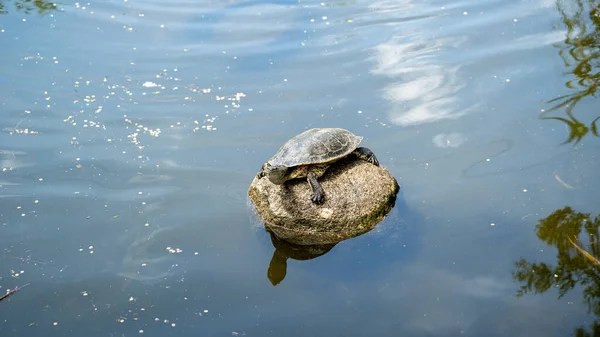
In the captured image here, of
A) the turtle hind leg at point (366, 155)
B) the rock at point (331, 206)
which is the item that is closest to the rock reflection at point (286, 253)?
the rock at point (331, 206)

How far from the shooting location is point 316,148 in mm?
5996

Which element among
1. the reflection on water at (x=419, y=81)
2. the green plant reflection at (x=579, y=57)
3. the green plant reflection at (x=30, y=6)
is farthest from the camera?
the green plant reflection at (x=30, y=6)

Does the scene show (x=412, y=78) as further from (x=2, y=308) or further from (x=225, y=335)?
(x=2, y=308)

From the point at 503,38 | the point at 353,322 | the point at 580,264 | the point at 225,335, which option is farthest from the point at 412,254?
the point at 503,38

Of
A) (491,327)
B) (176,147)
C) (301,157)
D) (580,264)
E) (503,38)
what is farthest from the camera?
(503,38)

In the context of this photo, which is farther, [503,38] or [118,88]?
[503,38]

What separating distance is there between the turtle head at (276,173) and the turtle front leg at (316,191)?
24 cm

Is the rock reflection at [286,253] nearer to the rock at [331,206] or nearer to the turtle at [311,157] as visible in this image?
the rock at [331,206]

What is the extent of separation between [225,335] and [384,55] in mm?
4844

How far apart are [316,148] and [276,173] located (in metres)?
0.45

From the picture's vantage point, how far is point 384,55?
8688 mm

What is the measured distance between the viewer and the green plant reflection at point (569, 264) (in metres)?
5.30

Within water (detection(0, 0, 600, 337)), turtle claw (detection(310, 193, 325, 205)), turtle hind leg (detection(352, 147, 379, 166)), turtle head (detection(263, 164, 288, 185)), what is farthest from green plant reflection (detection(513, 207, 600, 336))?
turtle head (detection(263, 164, 288, 185))

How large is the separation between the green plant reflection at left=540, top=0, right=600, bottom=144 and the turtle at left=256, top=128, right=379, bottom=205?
2625 mm
